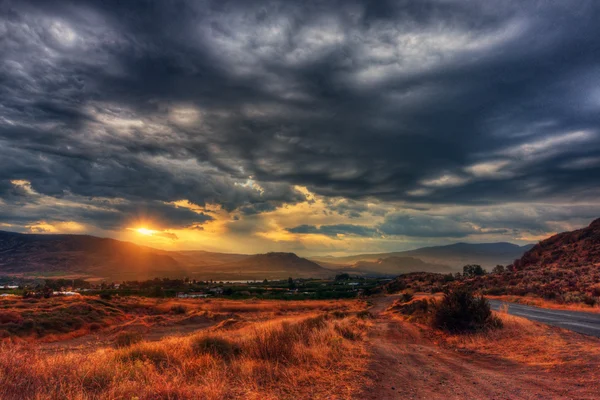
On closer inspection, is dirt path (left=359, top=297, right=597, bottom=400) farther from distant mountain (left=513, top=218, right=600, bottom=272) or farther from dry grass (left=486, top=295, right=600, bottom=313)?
distant mountain (left=513, top=218, right=600, bottom=272)

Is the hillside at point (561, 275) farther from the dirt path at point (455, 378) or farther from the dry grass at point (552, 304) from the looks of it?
the dirt path at point (455, 378)

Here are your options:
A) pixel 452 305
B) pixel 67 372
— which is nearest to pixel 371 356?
pixel 452 305

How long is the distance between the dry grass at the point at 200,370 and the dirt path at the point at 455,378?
31.9 inches

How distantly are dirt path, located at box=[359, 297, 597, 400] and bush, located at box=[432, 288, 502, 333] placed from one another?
3234 millimetres

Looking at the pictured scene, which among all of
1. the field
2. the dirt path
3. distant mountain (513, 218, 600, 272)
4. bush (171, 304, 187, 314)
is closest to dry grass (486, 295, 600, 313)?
the field

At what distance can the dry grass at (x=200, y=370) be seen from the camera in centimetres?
Result: 694

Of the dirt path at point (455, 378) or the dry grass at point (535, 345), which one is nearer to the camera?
the dirt path at point (455, 378)

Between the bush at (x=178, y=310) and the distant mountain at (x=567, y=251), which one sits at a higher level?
the distant mountain at (x=567, y=251)

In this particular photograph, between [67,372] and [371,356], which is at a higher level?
[67,372]

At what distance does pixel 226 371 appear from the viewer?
9.48 m

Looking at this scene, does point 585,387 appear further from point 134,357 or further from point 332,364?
point 134,357

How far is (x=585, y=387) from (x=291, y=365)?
7579mm

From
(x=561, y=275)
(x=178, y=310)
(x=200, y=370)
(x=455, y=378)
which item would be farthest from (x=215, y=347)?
(x=561, y=275)

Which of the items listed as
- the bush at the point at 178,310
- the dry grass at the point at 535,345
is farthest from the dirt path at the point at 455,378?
the bush at the point at 178,310
